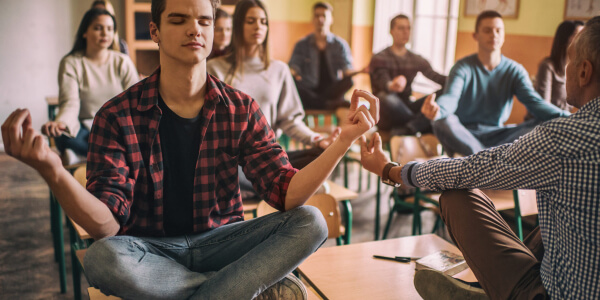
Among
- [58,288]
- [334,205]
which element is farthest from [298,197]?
[58,288]

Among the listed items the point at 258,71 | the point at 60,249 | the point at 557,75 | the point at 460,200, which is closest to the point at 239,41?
the point at 258,71

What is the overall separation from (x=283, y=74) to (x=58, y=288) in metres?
1.72

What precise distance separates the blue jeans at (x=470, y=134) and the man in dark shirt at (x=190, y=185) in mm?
1911

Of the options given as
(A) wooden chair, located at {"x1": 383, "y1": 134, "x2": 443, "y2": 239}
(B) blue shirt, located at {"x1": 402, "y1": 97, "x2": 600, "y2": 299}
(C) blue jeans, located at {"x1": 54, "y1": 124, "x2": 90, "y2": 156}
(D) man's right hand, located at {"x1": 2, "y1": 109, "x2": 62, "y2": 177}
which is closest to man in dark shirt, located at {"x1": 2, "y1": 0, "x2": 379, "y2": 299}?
(D) man's right hand, located at {"x1": 2, "y1": 109, "x2": 62, "y2": 177}

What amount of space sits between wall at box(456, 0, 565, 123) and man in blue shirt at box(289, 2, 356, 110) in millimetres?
1587

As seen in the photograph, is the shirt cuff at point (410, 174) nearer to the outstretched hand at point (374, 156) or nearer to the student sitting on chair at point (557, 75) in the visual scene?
the outstretched hand at point (374, 156)

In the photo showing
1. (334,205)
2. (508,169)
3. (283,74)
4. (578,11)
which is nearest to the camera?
(508,169)

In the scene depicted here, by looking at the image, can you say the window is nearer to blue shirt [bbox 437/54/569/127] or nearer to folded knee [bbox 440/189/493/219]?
blue shirt [bbox 437/54/569/127]

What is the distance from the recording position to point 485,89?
384 centimetres

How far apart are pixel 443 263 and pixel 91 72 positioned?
2.81m

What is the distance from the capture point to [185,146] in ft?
5.78

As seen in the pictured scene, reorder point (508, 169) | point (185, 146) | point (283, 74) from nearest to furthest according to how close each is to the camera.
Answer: point (508, 169) → point (185, 146) → point (283, 74)

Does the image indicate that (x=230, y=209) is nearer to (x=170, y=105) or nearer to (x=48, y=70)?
(x=170, y=105)

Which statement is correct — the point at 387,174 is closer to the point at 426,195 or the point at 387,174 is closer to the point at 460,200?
the point at 460,200
